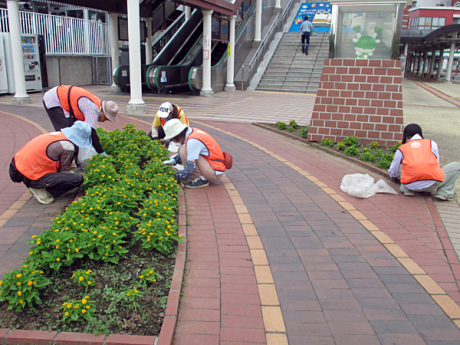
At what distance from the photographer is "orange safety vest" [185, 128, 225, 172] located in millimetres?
5098

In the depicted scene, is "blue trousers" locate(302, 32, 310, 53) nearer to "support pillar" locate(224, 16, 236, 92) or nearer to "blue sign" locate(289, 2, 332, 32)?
"support pillar" locate(224, 16, 236, 92)

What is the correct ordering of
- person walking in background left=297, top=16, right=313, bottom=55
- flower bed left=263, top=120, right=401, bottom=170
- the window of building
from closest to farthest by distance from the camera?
1. flower bed left=263, top=120, right=401, bottom=170
2. person walking in background left=297, top=16, right=313, bottom=55
3. the window of building

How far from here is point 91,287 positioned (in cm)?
303

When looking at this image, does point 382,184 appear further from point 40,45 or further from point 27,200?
point 40,45

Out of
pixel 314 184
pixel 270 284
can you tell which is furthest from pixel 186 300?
pixel 314 184

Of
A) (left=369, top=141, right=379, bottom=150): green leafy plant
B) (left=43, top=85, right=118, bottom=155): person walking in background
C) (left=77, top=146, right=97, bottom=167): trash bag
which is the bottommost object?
(left=369, top=141, right=379, bottom=150): green leafy plant

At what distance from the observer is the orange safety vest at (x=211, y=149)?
510 cm

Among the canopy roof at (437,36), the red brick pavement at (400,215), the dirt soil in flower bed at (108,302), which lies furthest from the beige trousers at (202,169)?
the canopy roof at (437,36)

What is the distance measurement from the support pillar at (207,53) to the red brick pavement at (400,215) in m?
9.59

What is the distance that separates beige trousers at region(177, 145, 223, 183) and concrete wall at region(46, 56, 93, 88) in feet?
49.8

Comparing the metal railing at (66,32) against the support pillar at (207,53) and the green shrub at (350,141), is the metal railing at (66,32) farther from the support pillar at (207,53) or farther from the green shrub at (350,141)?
the green shrub at (350,141)

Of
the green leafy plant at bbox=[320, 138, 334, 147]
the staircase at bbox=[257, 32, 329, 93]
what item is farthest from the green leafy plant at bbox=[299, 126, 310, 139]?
the staircase at bbox=[257, 32, 329, 93]

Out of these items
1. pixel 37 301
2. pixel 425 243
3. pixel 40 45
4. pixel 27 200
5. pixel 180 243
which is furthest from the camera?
pixel 40 45

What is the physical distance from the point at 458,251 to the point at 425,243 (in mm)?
293
